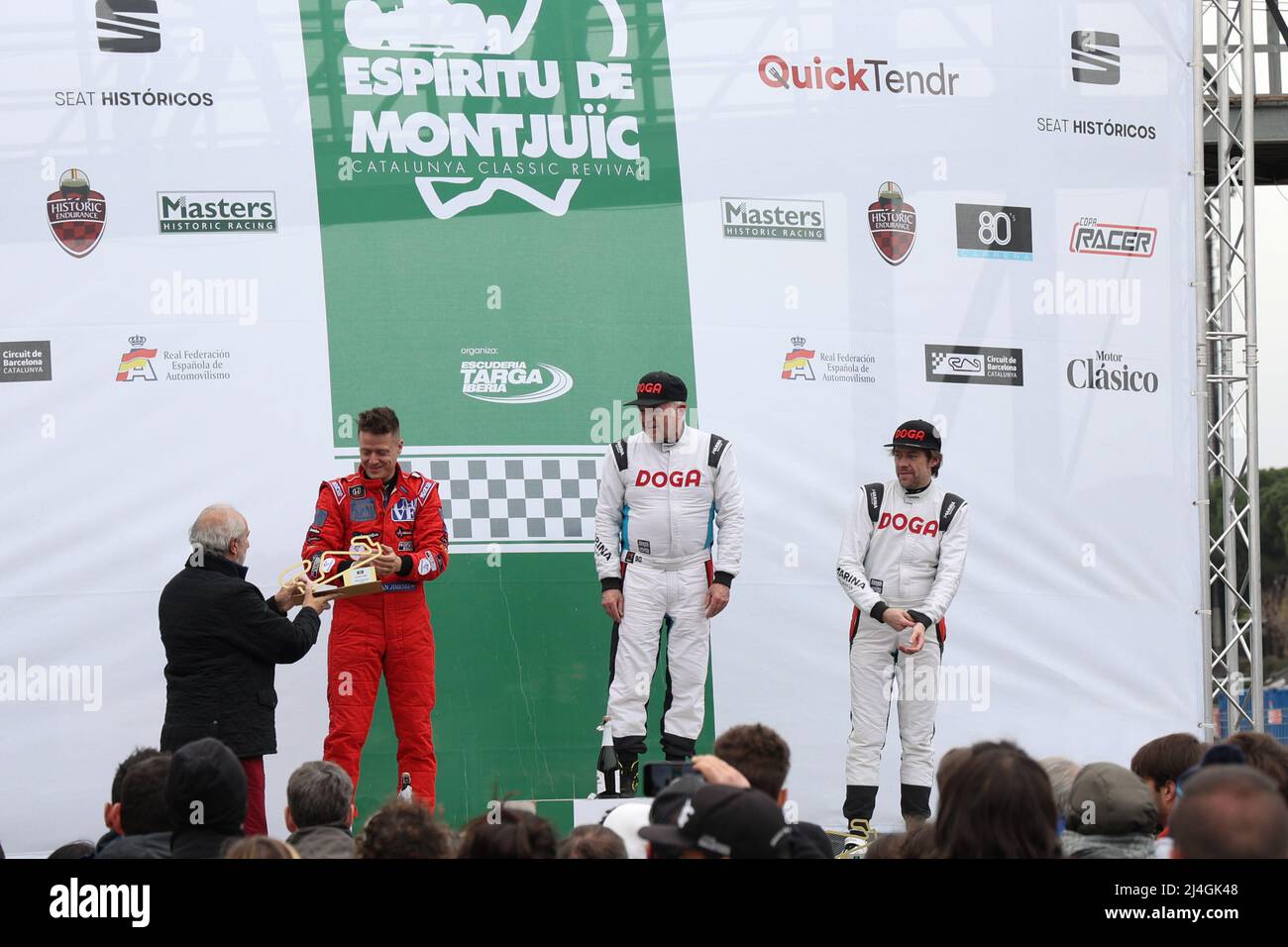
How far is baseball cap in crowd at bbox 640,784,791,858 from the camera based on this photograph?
250 cm

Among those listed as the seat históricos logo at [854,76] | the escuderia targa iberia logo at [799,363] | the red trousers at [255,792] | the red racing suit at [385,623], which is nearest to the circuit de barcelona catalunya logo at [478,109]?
the seat históricos logo at [854,76]

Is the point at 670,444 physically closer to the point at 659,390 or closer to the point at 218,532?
the point at 659,390

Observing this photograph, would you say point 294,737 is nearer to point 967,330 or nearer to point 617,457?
point 617,457

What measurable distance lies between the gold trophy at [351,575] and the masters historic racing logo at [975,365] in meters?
2.92

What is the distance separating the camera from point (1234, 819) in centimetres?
201

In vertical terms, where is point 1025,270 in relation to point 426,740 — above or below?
above

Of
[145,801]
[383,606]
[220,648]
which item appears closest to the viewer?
[145,801]

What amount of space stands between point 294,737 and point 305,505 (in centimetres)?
105

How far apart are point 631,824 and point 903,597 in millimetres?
3029

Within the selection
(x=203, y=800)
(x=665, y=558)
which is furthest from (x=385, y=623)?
(x=203, y=800)

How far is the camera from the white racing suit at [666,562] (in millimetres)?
5867
